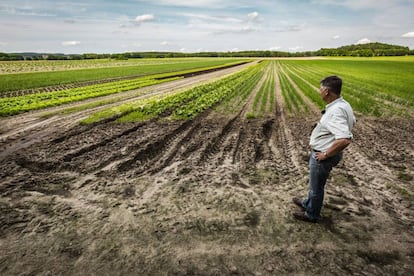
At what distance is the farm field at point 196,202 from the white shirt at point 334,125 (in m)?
1.54

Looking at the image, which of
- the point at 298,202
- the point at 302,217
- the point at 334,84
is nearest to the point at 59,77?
the point at 298,202

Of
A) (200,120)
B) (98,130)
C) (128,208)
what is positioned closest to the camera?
(128,208)

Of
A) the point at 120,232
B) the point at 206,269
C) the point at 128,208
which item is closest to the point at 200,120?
the point at 128,208

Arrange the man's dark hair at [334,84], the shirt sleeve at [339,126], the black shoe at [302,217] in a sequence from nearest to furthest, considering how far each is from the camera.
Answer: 1. the shirt sleeve at [339,126]
2. the man's dark hair at [334,84]
3. the black shoe at [302,217]

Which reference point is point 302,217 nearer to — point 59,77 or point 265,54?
point 59,77

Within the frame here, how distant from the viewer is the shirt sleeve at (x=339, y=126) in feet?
11.1

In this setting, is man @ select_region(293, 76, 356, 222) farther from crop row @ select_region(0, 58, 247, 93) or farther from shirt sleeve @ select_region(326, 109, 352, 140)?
crop row @ select_region(0, 58, 247, 93)

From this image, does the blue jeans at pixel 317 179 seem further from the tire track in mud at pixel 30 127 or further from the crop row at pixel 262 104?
the tire track in mud at pixel 30 127

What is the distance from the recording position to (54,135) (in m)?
9.83

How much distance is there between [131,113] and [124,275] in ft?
36.1

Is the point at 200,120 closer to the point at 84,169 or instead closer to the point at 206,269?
Result: the point at 84,169

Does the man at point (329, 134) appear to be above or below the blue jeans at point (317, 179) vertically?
above

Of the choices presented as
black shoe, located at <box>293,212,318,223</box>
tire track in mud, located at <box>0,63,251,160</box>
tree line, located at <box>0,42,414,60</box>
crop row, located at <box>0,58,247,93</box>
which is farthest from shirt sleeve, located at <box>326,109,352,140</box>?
tree line, located at <box>0,42,414,60</box>

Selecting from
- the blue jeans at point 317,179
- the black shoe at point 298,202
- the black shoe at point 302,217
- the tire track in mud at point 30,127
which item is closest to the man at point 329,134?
the blue jeans at point 317,179
